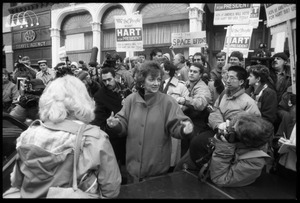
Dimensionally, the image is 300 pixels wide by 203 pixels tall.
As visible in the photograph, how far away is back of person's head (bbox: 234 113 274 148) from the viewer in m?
2.21

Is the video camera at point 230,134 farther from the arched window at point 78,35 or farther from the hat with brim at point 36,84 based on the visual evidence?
the arched window at point 78,35

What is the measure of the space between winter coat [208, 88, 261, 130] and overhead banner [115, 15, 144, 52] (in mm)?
3994

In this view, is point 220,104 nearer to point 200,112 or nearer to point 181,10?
point 200,112

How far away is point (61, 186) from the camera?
5.60 ft

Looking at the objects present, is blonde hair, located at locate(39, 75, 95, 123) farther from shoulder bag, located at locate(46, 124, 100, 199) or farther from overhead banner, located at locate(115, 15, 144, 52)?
overhead banner, located at locate(115, 15, 144, 52)

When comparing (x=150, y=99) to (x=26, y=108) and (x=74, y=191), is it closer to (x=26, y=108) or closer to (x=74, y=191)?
(x=74, y=191)

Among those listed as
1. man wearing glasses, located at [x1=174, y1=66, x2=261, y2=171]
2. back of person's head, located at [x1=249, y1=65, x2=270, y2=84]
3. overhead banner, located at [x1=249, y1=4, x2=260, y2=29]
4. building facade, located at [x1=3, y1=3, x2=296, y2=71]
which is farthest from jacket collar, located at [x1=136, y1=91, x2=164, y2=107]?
building facade, located at [x1=3, y1=3, x2=296, y2=71]

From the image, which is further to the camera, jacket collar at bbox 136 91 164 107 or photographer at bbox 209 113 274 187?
jacket collar at bbox 136 91 164 107

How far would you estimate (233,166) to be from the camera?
2.29 m

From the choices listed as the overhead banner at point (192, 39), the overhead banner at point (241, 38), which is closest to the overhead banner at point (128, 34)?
the overhead banner at point (192, 39)

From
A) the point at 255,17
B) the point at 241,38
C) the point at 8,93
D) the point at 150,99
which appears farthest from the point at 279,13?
the point at 8,93

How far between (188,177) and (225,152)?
0.44 metres

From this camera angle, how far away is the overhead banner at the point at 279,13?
2.45 metres

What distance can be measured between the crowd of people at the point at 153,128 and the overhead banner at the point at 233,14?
1536 mm
